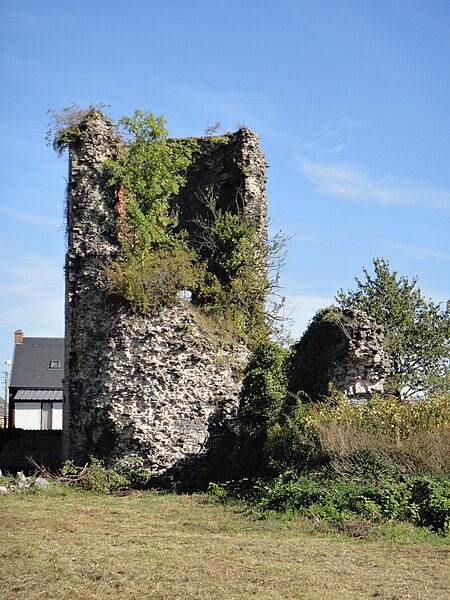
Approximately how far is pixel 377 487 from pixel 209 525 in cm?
275

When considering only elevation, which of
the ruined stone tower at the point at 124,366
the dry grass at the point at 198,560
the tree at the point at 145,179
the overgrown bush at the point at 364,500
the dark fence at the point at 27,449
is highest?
the tree at the point at 145,179

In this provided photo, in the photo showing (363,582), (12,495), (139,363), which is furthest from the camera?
(139,363)

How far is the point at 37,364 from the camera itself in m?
41.3

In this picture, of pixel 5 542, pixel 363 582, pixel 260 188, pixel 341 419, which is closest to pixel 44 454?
pixel 260 188

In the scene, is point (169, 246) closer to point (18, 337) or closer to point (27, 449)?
point (27, 449)

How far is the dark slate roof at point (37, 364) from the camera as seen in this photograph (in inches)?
1578

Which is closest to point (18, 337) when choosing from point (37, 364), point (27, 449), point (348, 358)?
point (37, 364)

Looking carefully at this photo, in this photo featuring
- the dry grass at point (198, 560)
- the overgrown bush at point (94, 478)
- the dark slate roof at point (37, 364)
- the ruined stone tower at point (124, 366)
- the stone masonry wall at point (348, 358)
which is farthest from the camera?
the dark slate roof at point (37, 364)

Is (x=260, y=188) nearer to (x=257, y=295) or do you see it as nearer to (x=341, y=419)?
(x=257, y=295)

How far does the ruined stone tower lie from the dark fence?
114 inches

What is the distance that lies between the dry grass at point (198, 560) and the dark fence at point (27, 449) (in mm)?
8714

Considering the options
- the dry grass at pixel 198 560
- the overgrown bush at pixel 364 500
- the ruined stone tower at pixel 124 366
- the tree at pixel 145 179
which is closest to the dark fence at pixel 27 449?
the ruined stone tower at pixel 124 366

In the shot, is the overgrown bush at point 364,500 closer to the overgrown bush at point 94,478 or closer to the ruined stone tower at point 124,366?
the overgrown bush at point 94,478

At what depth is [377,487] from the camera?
13.2 metres
